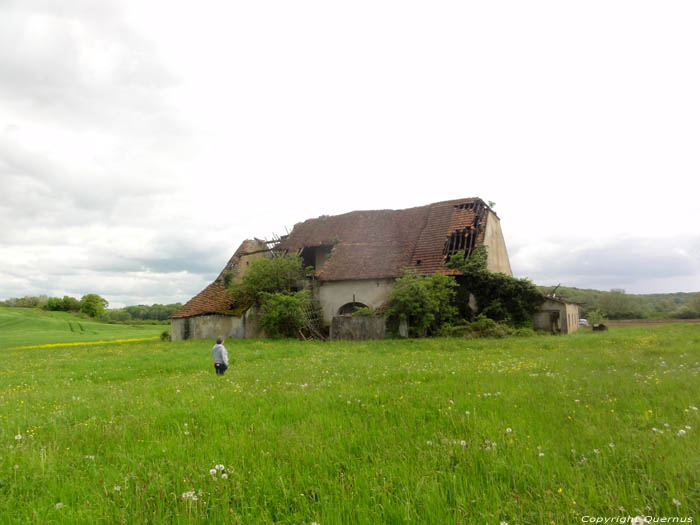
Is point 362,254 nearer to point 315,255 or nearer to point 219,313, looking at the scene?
point 315,255

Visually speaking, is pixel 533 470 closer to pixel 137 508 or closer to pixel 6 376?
pixel 137 508

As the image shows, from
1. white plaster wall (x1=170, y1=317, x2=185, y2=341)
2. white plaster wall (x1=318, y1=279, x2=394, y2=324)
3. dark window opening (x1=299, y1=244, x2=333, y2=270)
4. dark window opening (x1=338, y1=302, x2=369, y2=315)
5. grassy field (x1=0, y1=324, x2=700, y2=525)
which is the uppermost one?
dark window opening (x1=299, y1=244, x2=333, y2=270)

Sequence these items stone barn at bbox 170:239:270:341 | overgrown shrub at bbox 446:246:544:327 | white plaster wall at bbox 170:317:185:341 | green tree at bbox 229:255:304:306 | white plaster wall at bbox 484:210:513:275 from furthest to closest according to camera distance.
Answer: white plaster wall at bbox 170:317:185:341 → stone barn at bbox 170:239:270:341 → green tree at bbox 229:255:304:306 → white plaster wall at bbox 484:210:513:275 → overgrown shrub at bbox 446:246:544:327

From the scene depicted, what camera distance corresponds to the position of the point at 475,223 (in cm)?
2809

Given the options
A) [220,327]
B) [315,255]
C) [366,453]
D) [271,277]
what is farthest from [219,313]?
[366,453]

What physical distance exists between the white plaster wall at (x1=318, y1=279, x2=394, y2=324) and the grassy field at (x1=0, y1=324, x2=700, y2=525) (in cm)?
1856

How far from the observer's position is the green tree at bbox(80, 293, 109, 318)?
98.0m

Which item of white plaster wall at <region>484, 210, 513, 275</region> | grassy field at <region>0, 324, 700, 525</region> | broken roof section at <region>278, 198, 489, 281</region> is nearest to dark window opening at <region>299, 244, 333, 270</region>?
broken roof section at <region>278, 198, 489, 281</region>

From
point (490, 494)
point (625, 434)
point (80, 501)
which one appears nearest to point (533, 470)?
point (490, 494)

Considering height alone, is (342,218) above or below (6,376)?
above

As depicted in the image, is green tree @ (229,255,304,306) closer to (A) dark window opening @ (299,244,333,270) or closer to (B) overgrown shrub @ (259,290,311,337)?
(B) overgrown shrub @ (259,290,311,337)

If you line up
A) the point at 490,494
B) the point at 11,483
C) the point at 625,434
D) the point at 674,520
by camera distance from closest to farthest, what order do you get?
the point at 674,520 → the point at 490,494 → the point at 11,483 → the point at 625,434

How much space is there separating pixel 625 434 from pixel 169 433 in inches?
231

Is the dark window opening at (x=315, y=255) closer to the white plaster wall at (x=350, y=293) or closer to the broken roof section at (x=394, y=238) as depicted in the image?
the broken roof section at (x=394, y=238)
